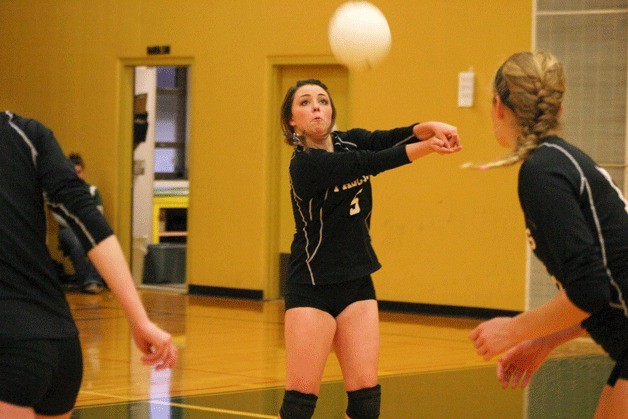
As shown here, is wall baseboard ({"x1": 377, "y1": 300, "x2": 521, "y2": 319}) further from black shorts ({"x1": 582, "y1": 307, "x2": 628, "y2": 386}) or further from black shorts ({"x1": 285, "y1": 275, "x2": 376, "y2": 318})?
black shorts ({"x1": 582, "y1": 307, "x2": 628, "y2": 386})

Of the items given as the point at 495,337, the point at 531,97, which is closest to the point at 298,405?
the point at 495,337

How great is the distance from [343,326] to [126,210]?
28.2 feet

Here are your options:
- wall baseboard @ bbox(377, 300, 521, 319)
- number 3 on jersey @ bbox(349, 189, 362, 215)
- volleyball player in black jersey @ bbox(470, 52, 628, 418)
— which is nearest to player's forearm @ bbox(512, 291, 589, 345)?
volleyball player in black jersey @ bbox(470, 52, 628, 418)

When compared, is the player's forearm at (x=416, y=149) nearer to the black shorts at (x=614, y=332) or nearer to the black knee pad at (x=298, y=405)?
the black knee pad at (x=298, y=405)

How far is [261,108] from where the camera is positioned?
37.1ft

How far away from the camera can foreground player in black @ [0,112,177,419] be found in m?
2.45

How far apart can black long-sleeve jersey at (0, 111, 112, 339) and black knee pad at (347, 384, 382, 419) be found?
183 centimetres

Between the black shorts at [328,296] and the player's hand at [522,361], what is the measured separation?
1.38m

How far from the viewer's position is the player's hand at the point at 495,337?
2.54 m

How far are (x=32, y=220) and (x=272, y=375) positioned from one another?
15.2 ft

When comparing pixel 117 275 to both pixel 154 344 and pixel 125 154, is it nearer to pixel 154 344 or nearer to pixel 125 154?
pixel 154 344

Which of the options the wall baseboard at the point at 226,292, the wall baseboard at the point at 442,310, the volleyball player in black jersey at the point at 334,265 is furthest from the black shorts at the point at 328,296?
the wall baseboard at the point at 226,292

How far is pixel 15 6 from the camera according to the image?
13250mm

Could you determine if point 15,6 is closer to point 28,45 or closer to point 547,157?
point 28,45
